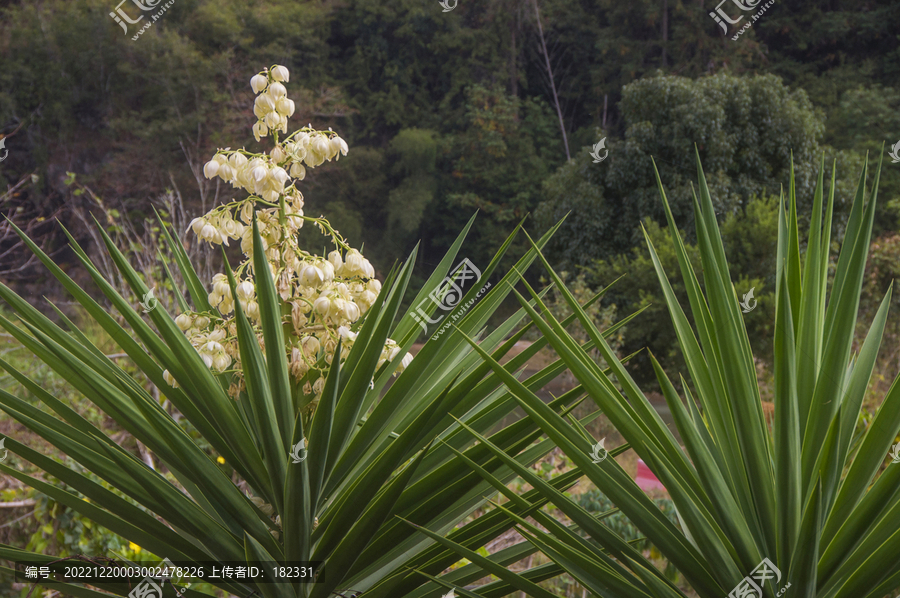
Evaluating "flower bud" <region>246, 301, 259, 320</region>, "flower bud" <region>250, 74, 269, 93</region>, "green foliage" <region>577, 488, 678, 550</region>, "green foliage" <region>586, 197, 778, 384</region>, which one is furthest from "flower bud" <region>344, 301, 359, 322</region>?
"green foliage" <region>586, 197, 778, 384</region>

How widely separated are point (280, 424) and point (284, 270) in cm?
21

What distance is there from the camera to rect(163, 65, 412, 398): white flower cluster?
77 cm

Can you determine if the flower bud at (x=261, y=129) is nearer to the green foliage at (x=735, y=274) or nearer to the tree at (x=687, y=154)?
the green foliage at (x=735, y=274)

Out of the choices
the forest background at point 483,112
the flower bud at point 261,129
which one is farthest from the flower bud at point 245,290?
the forest background at point 483,112

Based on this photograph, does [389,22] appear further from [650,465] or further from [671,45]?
[650,465]

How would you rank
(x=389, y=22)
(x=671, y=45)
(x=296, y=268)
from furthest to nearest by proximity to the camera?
(x=389, y=22), (x=671, y=45), (x=296, y=268)

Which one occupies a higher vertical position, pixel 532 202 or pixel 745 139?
pixel 532 202

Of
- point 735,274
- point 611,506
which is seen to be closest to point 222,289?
point 611,506

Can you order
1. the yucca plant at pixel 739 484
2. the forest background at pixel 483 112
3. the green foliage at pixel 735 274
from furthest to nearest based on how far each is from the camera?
the forest background at pixel 483 112 < the green foliage at pixel 735 274 < the yucca plant at pixel 739 484

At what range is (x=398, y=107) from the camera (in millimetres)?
13992

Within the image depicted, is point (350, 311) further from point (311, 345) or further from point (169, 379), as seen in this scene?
point (169, 379)

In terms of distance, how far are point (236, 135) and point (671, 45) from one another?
9.00 m

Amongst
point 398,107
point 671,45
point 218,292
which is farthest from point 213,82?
point 218,292

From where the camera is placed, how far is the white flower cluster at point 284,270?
772 millimetres
